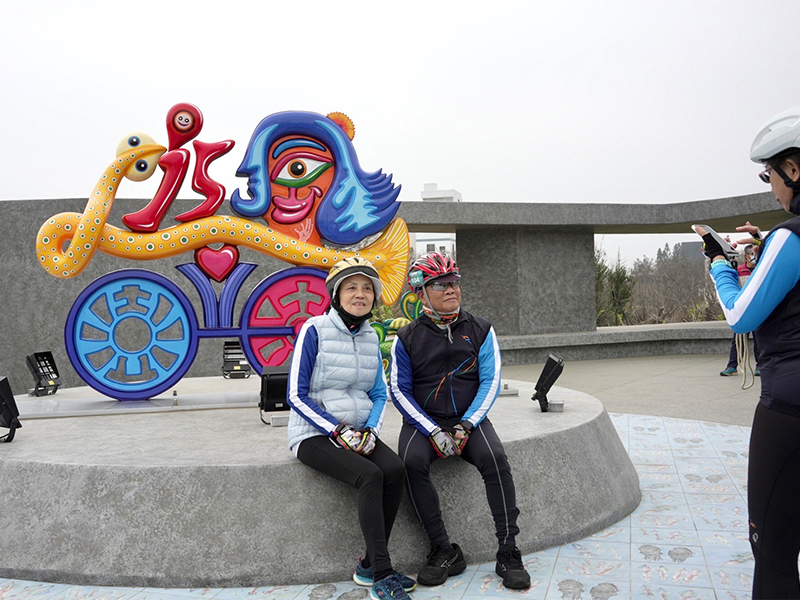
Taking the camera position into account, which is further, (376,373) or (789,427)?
(376,373)

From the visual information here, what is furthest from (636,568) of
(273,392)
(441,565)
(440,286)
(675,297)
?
(675,297)

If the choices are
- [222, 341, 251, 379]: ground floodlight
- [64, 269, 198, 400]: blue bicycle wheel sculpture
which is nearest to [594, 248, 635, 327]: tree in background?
[222, 341, 251, 379]: ground floodlight

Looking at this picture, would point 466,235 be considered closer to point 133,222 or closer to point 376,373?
point 133,222

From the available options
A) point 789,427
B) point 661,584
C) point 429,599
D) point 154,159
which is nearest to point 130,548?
point 429,599

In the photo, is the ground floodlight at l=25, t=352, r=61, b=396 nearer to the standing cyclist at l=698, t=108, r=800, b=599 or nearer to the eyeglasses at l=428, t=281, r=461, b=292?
the eyeglasses at l=428, t=281, r=461, b=292

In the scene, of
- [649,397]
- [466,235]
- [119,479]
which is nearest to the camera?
[119,479]

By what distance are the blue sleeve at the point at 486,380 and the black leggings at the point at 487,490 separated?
0.65ft

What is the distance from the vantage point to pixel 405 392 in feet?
11.8

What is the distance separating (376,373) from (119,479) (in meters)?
1.39

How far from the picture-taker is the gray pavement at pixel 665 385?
7.87 meters

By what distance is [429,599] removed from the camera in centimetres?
312

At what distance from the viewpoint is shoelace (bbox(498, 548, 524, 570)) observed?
3.26 metres

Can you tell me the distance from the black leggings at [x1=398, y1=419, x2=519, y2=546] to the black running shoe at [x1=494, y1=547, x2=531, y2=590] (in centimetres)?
5

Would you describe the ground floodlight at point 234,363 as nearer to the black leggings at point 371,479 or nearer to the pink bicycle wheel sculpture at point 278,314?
the pink bicycle wheel sculpture at point 278,314
